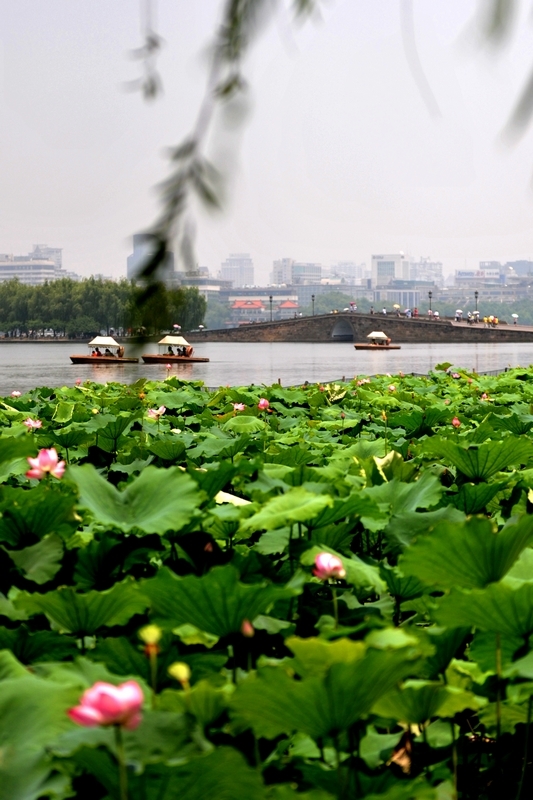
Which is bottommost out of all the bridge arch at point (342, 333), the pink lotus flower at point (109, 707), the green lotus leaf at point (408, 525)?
the bridge arch at point (342, 333)

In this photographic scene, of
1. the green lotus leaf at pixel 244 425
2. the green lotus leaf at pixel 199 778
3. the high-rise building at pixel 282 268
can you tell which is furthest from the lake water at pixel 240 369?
the green lotus leaf at pixel 244 425

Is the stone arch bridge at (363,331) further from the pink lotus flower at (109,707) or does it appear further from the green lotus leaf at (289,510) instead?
the pink lotus flower at (109,707)

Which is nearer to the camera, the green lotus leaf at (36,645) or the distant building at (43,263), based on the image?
the green lotus leaf at (36,645)

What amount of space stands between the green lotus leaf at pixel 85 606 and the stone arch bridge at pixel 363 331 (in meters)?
58.9

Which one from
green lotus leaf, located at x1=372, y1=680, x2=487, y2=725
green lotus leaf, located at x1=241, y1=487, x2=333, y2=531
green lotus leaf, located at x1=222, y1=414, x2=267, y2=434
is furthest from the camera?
green lotus leaf, located at x1=222, y1=414, x2=267, y2=434

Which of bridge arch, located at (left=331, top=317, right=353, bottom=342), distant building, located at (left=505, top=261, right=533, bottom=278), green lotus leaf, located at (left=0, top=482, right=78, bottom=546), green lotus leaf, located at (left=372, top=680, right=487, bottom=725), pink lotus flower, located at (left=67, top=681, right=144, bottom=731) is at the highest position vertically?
distant building, located at (left=505, top=261, right=533, bottom=278)

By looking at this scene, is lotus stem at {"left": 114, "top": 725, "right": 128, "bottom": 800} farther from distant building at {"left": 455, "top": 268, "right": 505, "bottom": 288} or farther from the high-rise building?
distant building at {"left": 455, "top": 268, "right": 505, "bottom": 288}

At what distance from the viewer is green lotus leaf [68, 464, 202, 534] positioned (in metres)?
1.01

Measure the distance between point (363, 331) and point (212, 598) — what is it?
63483mm

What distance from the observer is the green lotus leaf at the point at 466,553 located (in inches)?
34.2

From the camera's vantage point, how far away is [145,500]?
110 centimetres

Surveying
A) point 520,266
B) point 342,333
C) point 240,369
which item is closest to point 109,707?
point 240,369

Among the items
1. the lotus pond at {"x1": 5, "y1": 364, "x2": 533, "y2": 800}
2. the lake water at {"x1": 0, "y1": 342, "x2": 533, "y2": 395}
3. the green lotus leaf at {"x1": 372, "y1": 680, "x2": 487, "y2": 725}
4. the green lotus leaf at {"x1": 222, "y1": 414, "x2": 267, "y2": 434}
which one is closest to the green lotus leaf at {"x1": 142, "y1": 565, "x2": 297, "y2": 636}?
the lotus pond at {"x1": 5, "y1": 364, "x2": 533, "y2": 800}

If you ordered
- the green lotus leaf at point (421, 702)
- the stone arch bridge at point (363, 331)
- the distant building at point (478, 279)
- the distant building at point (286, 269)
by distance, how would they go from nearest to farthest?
the green lotus leaf at point (421, 702) < the distant building at point (286, 269) < the stone arch bridge at point (363, 331) < the distant building at point (478, 279)
